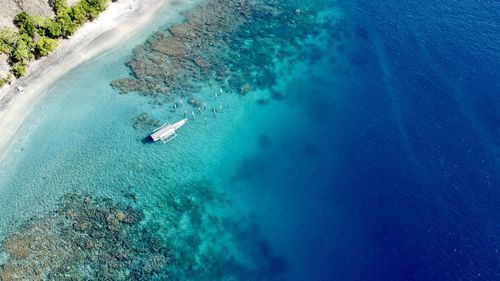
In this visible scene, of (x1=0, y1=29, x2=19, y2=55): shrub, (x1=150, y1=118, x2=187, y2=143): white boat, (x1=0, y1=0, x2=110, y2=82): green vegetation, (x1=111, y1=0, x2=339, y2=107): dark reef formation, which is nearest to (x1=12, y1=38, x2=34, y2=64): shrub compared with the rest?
(x1=0, y1=0, x2=110, y2=82): green vegetation

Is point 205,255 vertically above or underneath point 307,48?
underneath

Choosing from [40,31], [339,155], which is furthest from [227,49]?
[40,31]

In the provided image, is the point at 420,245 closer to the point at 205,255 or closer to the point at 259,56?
the point at 205,255

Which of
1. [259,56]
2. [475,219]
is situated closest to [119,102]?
[259,56]

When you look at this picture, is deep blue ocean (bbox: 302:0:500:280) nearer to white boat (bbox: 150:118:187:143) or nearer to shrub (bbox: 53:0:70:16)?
white boat (bbox: 150:118:187:143)

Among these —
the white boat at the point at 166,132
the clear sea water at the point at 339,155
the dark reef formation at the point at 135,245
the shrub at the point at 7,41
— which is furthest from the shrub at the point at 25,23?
the dark reef formation at the point at 135,245

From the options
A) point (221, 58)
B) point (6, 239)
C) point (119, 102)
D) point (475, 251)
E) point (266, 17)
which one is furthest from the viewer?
point (266, 17)

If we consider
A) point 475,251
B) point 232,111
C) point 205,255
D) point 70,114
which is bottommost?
point 475,251
